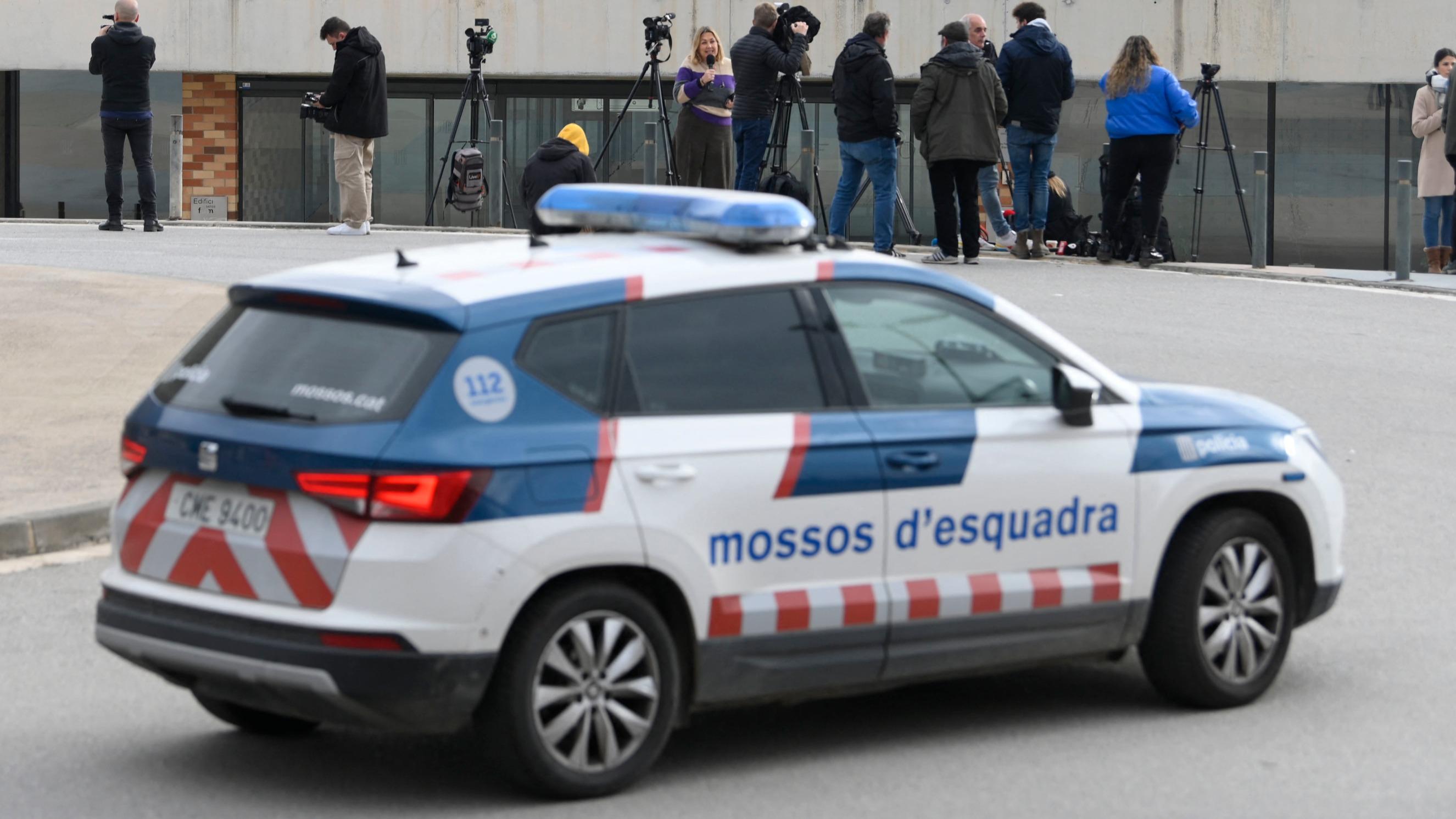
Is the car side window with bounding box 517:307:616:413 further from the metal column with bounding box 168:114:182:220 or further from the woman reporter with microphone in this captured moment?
the metal column with bounding box 168:114:182:220

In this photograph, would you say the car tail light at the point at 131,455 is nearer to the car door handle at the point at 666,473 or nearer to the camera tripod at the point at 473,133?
the car door handle at the point at 666,473

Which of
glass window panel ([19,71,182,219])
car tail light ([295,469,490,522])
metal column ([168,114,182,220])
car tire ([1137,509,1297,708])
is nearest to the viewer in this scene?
car tail light ([295,469,490,522])

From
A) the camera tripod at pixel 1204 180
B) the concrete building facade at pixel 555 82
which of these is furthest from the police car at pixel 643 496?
the concrete building facade at pixel 555 82

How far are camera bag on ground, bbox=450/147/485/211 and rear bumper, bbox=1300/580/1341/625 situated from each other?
19.5 meters

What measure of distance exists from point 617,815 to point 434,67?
30.4m

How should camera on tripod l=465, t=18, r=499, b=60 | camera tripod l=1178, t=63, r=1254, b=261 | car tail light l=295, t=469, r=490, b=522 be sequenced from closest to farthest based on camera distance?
car tail light l=295, t=469, r=490, b=522 → camera tripod l=1178, t=63, r=1254, b=261 → camera on tripod l=465, t=18, r=499, b=60

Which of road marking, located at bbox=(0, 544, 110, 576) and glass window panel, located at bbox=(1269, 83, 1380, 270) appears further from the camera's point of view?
glass window panel, located at bbox=(1269, 83, 1380, 270)

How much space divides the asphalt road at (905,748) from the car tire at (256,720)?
5 centimetres

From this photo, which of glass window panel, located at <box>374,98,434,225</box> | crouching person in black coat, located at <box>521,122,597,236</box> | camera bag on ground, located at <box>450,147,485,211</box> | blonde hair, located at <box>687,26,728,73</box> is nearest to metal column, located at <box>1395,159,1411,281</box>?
blonde hair, located at <box>687,26,728,73</box>

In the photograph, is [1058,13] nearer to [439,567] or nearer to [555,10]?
[555,10]

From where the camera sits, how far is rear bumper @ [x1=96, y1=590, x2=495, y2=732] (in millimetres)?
5395

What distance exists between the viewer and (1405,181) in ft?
66.5

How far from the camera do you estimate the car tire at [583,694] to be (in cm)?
556

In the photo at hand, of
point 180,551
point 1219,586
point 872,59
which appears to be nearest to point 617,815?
point 180,551
